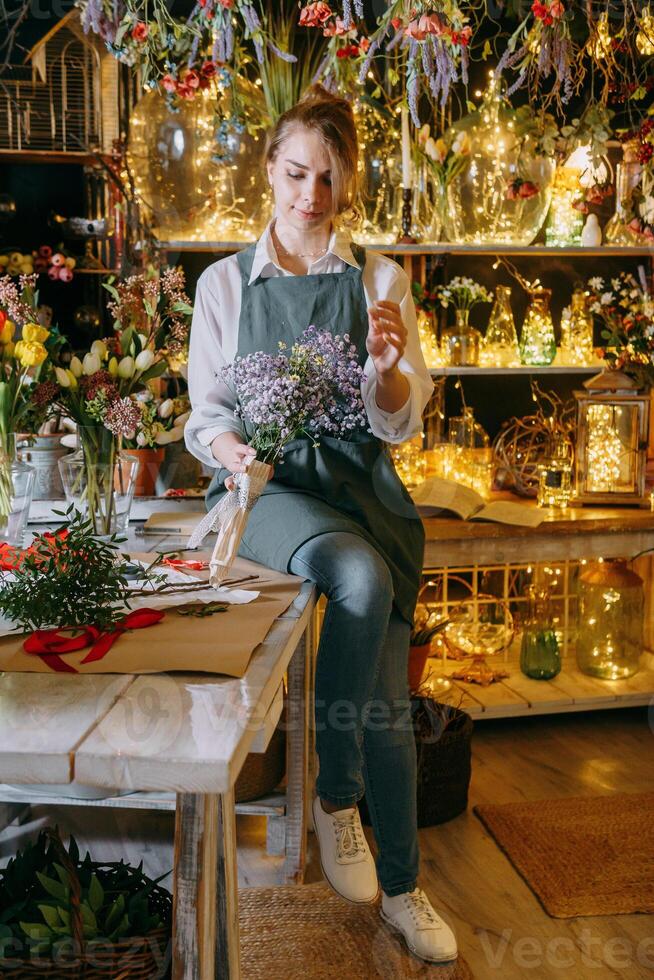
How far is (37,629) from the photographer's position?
142 cm

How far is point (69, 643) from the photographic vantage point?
1.35m

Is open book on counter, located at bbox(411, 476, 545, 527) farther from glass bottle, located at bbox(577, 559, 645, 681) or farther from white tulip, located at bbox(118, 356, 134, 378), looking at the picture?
white tulip, located at bbox(118, 356, 134, 378)

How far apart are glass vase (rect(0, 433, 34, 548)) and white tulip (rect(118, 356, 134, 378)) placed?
0.32 m

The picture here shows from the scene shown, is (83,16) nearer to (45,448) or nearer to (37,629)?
(45,448)

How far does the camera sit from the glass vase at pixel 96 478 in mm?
2082

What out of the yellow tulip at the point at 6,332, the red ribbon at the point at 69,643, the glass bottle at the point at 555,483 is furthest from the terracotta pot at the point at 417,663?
the red ribbon at the point at 69,643

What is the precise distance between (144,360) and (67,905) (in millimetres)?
1047

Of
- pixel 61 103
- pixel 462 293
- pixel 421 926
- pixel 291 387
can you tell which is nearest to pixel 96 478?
pixel 291 387

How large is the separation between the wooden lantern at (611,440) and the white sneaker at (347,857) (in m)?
1.59

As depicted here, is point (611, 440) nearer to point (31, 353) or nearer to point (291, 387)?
point (291, 387)

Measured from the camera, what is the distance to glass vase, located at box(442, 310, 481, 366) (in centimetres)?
332

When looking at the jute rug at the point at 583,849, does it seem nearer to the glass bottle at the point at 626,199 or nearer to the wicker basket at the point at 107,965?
the wicker basket at the point at 107,965

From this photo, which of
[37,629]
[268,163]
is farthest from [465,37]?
[37,629]

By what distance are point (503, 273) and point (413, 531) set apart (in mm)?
1781
